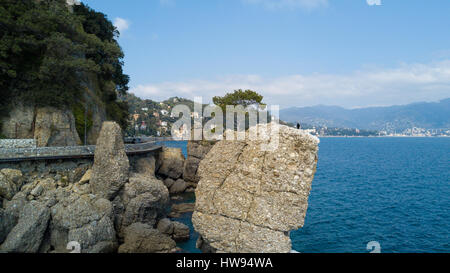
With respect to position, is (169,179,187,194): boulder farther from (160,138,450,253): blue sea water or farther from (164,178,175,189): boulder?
(160,138,450,253): blue sea water

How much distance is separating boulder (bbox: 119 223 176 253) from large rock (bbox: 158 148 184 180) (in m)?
21.2

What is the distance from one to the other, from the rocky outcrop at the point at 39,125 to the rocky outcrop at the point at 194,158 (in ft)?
59.0

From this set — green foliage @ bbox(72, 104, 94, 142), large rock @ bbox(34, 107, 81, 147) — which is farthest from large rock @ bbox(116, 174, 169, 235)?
green foliage @ bbox(72, 104, 94, 142)

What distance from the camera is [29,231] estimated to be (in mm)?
16656

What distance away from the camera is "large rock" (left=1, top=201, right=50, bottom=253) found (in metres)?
16.1

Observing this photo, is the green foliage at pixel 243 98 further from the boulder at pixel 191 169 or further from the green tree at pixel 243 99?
the boulder at pixel 191 169

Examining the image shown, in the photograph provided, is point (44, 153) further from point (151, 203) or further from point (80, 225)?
point (151, 203)

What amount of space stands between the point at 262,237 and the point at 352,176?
4965 centimetres

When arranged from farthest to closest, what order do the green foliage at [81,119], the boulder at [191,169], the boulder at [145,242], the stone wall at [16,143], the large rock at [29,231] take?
the boulder at [191,169] < the green foliage at [81,119] < the stone wall at [16,143] < the boulder at [145,242] < the large rock at [29,231]

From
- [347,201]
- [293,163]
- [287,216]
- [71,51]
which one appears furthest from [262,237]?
[347,201]

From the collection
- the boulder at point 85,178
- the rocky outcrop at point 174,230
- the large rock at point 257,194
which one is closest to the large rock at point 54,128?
the boulder at point 85,178

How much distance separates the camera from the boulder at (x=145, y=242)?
57.6 feet

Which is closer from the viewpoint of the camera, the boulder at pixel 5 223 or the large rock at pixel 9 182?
the boulder at pixel 5 223

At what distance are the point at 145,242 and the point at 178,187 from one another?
65.9 ft
